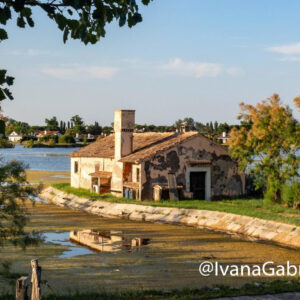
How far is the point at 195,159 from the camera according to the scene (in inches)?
1278

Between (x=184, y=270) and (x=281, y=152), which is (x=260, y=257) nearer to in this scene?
(x=184, y=270)

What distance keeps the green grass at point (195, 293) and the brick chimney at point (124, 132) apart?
21.1 meters

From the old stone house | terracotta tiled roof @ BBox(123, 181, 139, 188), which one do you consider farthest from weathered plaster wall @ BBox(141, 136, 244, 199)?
terracotta tiled roof @ BBox(123, 181, 139, 188)

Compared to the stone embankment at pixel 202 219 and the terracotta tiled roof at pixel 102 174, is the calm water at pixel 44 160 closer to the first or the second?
the terracotta tiled roof at pixel 102 174

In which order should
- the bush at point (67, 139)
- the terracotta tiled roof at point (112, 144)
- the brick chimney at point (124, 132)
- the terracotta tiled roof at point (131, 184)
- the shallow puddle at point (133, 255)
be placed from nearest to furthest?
the shallow puddle at point (133, 255) → the terracotta tiled roof at point (131, 184) → the brick chimney at point (124, 132) → the terracotta tiled roof at point (112, 144) → the bush at point (67, 139)

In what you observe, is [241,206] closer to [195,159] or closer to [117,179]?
[195,159]

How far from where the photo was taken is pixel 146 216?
2798 centimetres

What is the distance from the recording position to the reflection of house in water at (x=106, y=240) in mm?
20495

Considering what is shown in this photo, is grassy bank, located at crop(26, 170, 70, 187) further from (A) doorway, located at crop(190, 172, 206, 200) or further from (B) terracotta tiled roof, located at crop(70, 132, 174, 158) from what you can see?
(A) doorway, located at crop(190, 172, 206, 200)

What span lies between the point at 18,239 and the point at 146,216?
1485 cm

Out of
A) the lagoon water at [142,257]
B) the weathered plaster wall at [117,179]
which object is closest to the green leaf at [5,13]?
the lagoon water at [142,257]

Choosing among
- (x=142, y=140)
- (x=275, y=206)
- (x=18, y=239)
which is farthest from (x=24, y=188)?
(x=142, y=140)

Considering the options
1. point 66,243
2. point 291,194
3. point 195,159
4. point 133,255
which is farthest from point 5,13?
point 195,159

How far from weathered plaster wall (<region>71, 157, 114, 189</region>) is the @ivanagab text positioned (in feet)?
60.9
